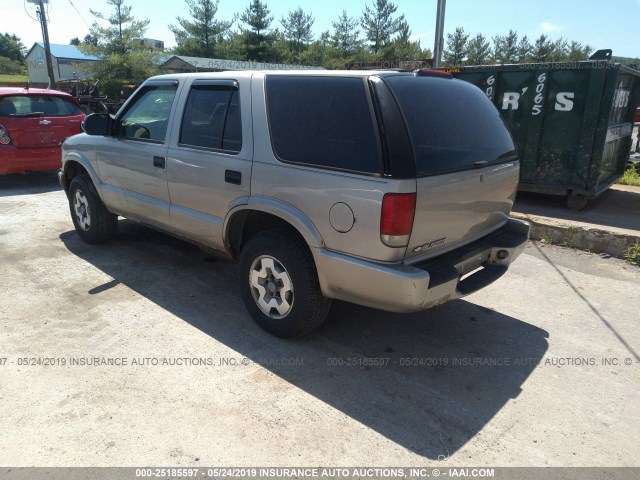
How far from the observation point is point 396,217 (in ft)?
9.27

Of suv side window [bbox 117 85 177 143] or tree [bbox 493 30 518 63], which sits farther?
tree [bbox 493 30 518 63]

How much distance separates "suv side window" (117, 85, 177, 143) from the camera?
14.5 ft

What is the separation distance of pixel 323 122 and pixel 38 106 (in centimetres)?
778

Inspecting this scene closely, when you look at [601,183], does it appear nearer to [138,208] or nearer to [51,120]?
[138,208]

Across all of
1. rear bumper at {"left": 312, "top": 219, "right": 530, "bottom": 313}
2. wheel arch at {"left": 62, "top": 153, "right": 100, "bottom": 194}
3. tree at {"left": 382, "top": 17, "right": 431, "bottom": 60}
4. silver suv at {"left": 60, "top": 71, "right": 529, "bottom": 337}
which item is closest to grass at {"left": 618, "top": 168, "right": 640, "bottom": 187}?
silver suv at {"left": 60, "top": 71, "right": 529, "bottom": 337}

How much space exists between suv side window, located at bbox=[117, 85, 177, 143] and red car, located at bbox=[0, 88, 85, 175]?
467 centimetres

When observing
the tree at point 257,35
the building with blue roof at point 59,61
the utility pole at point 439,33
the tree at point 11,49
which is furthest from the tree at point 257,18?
the tree at point 11,49

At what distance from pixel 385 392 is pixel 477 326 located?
1.27 m

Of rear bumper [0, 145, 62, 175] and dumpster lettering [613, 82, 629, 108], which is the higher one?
dumpster lettering [613, 82, 629, 108]

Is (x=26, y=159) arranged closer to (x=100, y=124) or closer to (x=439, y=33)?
(x=100, y=124)

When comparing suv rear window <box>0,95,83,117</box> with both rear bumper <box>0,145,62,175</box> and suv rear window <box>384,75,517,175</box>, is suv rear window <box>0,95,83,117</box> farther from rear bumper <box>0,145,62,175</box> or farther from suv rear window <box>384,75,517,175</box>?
suv rear window <box>384,75,517,175</box>

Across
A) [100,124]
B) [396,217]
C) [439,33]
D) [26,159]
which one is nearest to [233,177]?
[396,217]

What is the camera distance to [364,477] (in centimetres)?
241

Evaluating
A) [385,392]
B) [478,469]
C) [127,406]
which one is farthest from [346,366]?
[127,406]
